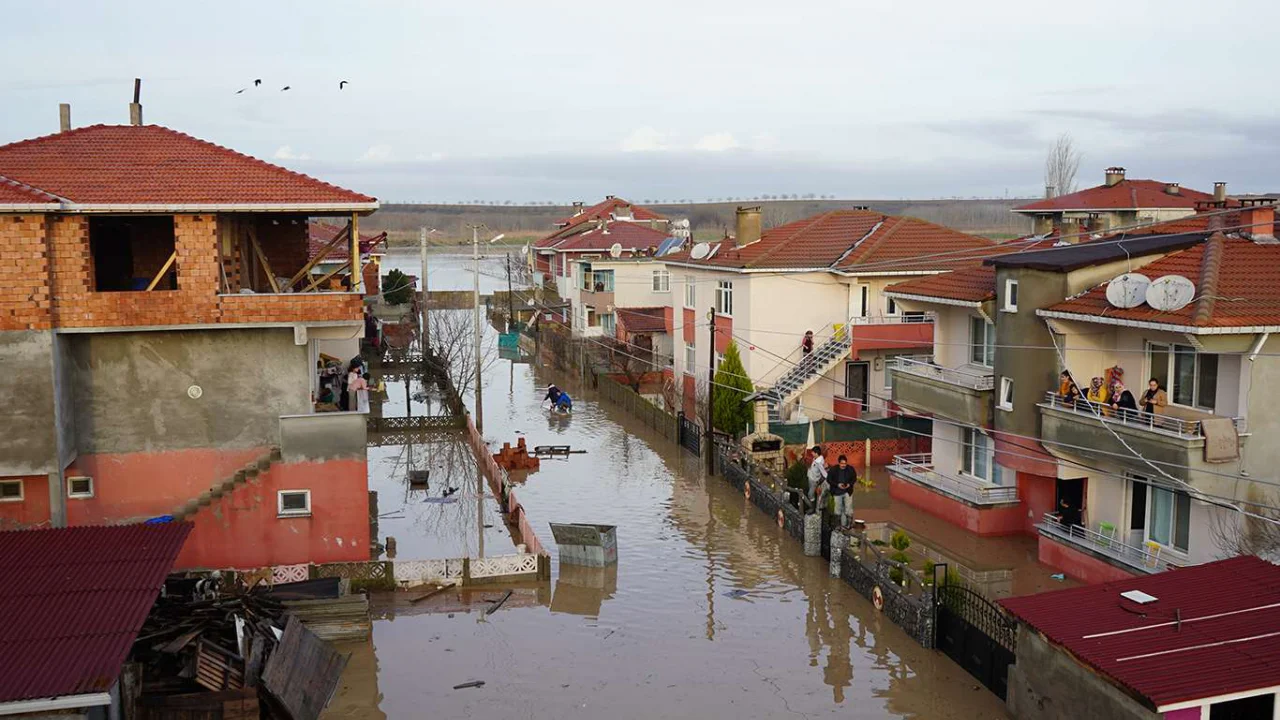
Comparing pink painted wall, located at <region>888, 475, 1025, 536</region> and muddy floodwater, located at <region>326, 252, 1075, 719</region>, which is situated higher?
pink painted wall, located at <region>888, 475, 1025, 536</region>

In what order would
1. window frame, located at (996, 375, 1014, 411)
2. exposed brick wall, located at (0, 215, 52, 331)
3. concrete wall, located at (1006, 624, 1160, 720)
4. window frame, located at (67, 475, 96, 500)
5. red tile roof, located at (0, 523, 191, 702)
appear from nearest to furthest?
red tile roof, located at (0, 523, 191, 702) < concrete wall, located at (1006, 624, 1160, 720) < exposed brick wall, located at (0, 215, 52, 331) < window frame, located at (67, 475, 96, 500) < window frame, located at (996, 375, 1014, 411)

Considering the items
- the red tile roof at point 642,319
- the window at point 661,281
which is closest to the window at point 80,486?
the red tile roof at point 642,319

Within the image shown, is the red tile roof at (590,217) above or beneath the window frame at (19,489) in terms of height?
above

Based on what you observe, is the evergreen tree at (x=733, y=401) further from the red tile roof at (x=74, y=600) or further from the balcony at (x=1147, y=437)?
the red tile roof at (x=74, y=600)

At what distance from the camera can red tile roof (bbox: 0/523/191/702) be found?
1251 centimetres

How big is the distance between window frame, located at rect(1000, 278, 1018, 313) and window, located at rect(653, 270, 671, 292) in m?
34.6

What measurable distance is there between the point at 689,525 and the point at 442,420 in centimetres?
1568

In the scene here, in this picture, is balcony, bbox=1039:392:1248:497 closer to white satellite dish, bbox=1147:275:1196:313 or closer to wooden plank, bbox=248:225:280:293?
white satellite dish, bbox=1147:275:1196:313

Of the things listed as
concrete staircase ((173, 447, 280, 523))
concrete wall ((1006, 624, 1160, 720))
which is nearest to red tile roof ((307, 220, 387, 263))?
concrete staircase ((173, 447, 280, 523))

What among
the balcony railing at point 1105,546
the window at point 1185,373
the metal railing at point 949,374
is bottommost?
the balcony railing at point 1105,546

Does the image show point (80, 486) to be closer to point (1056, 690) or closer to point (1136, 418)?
point (1056, 690)

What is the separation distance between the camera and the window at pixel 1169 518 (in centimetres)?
2116

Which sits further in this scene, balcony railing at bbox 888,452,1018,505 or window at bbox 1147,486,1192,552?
balcony railing at bbox 888,452,1018,505

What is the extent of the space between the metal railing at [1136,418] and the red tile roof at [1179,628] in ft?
14.9
